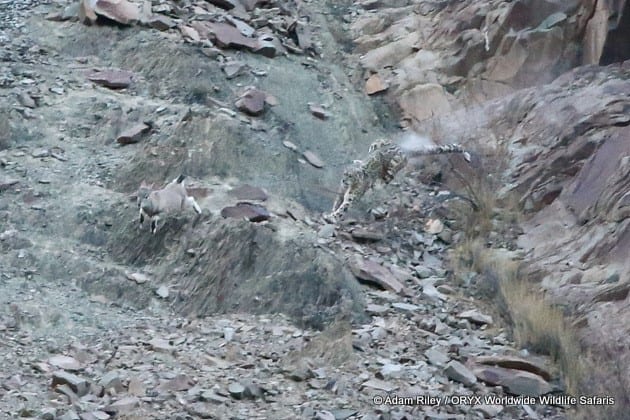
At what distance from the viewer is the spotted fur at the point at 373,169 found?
31.4 ft

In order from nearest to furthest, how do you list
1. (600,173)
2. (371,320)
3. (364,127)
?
(371,320) → (600,173) → (364,127)

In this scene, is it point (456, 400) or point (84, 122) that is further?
point (84, 122)

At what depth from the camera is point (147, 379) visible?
269 inches

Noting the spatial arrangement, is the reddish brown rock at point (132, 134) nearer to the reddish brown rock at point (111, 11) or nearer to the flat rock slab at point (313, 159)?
the flat rock slab at point (313, 159)

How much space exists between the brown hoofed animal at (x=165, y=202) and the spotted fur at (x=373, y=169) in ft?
3.76

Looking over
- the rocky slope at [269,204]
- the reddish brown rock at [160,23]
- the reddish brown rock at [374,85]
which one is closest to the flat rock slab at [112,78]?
the rocky slope at [269,204]

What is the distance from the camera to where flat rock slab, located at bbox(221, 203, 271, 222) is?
8539 mm

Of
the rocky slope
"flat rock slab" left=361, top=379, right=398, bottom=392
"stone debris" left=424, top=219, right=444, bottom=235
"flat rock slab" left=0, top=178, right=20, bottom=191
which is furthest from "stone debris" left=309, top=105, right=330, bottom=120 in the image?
"flat rock slab" left=361, top=379, right=398, bottom=392

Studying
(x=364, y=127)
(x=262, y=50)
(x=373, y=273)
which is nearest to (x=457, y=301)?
(x=373, y=273)

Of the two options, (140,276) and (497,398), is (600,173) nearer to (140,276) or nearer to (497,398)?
(497,398)

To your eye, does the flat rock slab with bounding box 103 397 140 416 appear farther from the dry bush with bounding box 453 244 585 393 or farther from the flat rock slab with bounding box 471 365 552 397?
the dry bush with bounding box 453 244 585 393

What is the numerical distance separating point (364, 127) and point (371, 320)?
3262 millimetres

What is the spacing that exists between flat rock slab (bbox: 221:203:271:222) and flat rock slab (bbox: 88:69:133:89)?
2.24m

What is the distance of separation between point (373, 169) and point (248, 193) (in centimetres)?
125
